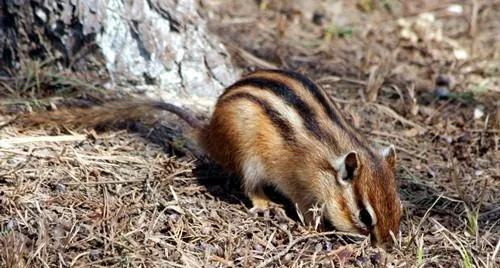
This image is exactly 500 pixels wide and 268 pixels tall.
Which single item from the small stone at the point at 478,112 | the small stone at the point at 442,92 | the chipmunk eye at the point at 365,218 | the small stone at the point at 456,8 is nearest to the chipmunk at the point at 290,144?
the chipmunk eye at the point at 365,218

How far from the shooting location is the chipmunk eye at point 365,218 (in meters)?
4.41

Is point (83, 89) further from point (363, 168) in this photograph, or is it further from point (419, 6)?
point (419, 6)

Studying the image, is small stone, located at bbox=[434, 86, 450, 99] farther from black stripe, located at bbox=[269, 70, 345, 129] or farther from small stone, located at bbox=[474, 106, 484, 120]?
black stripe, located at bbox=[269, 70, 345, 129]

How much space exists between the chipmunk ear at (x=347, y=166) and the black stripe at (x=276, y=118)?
29cm

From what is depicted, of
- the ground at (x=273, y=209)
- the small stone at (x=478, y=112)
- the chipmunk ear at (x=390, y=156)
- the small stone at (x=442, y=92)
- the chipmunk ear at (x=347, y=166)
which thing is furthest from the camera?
the small stone at (x=442, y=92)

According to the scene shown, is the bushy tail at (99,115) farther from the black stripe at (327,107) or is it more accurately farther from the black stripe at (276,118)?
the black stripe at (327,107)

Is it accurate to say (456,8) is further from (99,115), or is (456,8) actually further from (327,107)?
(99,115)

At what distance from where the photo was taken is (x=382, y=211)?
4344 millimetres

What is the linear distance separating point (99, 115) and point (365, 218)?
67.6 inches

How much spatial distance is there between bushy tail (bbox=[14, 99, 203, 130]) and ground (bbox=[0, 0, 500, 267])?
5cm

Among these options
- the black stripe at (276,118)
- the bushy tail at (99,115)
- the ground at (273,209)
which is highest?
the black stripe at (276,118)

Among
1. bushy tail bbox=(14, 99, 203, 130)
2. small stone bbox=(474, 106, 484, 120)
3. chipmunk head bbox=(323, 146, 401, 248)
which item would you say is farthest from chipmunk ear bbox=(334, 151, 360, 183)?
small stone bbox=(474, 106, 484, 120)

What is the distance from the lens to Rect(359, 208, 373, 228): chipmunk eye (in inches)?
174

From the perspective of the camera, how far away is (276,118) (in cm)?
483
